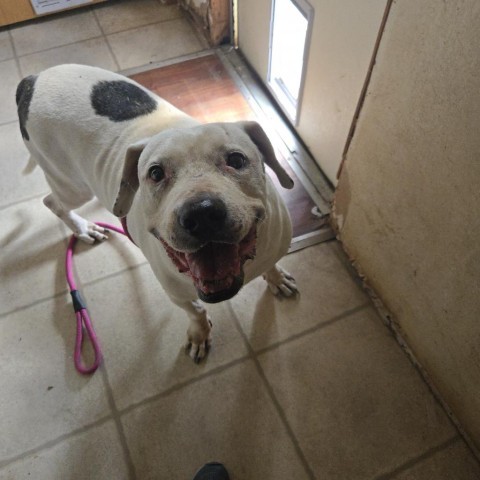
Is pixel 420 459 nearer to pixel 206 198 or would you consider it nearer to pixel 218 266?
pixel 218 266

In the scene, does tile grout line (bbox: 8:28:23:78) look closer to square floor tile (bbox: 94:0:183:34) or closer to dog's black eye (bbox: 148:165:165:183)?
square floor tile (bbox: 94:0:183:34)

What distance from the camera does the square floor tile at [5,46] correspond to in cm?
337

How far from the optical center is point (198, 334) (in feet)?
6.49

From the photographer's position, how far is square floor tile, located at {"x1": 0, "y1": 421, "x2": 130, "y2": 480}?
5.93 feet

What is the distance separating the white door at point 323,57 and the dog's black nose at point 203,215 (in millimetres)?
1076

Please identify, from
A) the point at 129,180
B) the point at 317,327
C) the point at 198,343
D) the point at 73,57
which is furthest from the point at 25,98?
the point at 73,57

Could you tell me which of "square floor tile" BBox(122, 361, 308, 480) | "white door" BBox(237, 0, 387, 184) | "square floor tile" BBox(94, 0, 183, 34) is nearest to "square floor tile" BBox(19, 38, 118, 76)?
"square floor tile" BBox(94, 0, 183, 34)

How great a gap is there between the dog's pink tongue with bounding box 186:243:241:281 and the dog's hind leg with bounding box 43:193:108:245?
4.02 ft

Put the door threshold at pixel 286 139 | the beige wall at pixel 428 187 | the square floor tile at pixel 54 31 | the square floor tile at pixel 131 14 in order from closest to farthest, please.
Result: the beige wall at pixel 428 187 < the door threshold at pixel 286 139 < the square floor tile at pixel 54 31 < the square floor tile at pixel 131 14

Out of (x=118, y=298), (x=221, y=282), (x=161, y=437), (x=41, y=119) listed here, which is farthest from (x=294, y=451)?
(x=41, y=119)

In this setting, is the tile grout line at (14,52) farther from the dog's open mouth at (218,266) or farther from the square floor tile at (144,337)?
the dog's open mouth at (218,266)

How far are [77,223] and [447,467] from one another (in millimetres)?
2033

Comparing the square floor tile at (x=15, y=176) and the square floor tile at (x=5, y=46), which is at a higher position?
the square floor tile at (x=5, y=46)

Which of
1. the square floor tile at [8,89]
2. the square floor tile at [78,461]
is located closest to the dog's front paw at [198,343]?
the square floor tile at [78,461]
